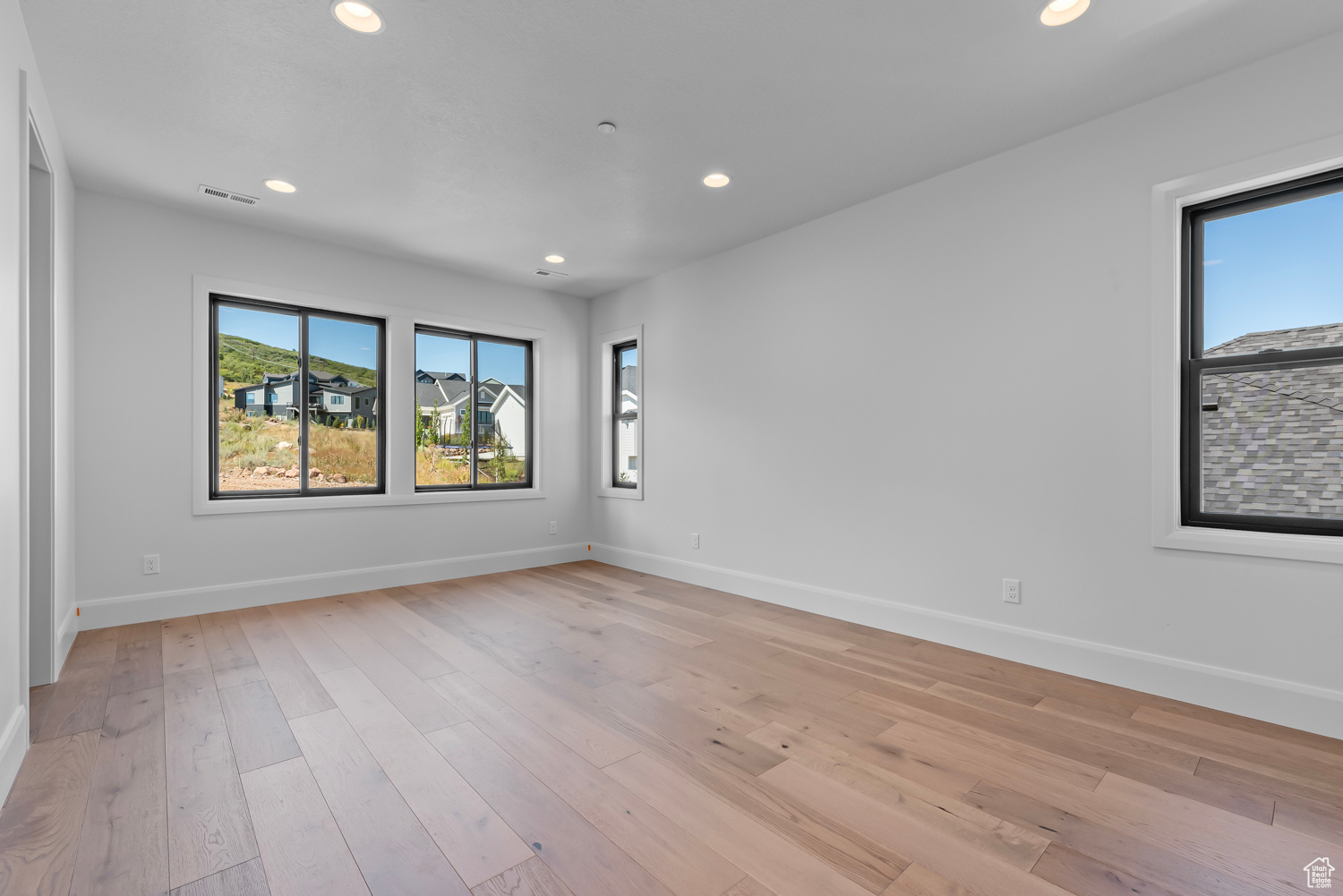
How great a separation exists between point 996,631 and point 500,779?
102 inches

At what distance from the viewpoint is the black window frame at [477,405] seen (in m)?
5.41

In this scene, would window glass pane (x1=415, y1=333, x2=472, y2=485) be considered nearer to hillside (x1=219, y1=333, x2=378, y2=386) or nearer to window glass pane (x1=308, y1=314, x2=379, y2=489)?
window glass pane (x1=308, y1=314, x2=379, y2=489)

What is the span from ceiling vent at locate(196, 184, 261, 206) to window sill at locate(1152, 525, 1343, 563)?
5.27 m

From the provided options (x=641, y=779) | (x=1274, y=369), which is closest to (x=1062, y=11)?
(x=1274, y=369)

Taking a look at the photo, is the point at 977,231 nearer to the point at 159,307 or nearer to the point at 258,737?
the point at 258,737

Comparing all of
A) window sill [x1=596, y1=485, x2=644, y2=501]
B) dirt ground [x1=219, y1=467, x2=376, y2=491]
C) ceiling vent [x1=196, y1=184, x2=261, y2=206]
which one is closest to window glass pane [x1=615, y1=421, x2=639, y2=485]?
window sill [x1=596, y1=485, x2=644, y2=501]

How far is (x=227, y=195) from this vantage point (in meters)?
3.82

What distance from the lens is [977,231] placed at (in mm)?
3408

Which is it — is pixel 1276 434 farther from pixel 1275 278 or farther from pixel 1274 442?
pixel 1275 278

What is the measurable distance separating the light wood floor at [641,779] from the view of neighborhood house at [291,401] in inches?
59.1

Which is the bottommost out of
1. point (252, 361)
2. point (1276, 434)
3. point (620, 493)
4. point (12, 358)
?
point (620, 493)

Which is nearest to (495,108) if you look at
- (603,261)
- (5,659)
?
(603,261)

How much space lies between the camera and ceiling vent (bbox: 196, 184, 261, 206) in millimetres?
3736

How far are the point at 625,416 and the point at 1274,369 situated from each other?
4531 millimetres
